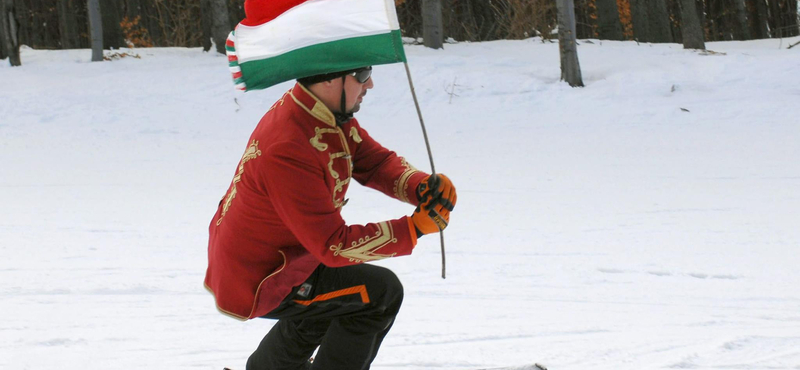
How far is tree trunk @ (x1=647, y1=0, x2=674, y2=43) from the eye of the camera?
55.7 ft

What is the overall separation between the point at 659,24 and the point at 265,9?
16.0 m

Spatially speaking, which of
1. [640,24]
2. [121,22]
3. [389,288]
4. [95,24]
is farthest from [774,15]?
[389,288]

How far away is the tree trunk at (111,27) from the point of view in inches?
632

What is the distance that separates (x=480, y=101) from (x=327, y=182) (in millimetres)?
9253

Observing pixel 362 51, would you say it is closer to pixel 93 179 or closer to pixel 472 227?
pixel 472 227

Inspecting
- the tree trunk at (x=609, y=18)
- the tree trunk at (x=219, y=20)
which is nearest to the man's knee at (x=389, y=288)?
the tree trunk at (x=219, y=20)

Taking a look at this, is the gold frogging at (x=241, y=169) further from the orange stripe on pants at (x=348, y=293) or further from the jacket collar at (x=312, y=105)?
the orange stripe on pants at (x=348, y=293)

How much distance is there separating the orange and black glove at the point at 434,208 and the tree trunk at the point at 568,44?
31.3ft

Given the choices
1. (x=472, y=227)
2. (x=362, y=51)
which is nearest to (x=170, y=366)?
(x=362, y=51)

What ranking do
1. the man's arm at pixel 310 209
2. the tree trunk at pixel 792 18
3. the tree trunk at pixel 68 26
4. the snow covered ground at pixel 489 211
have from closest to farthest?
1. the man's arm at pixel 310 209
2. the snow covered ground at pixel 489 211
3. the tree trunk at pixel 68 26
4. the tree trunk at pixel 792 18

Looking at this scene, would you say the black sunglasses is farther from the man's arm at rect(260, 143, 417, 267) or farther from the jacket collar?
the man's arm at rect(260, 143, 417, 267)

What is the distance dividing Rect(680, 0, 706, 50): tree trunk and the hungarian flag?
12.6 metres

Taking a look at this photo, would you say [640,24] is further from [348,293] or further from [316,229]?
[316,229]

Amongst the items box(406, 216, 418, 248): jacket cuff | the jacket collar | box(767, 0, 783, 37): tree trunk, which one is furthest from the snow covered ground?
box(767, 0, 783, 37): tree trunk
